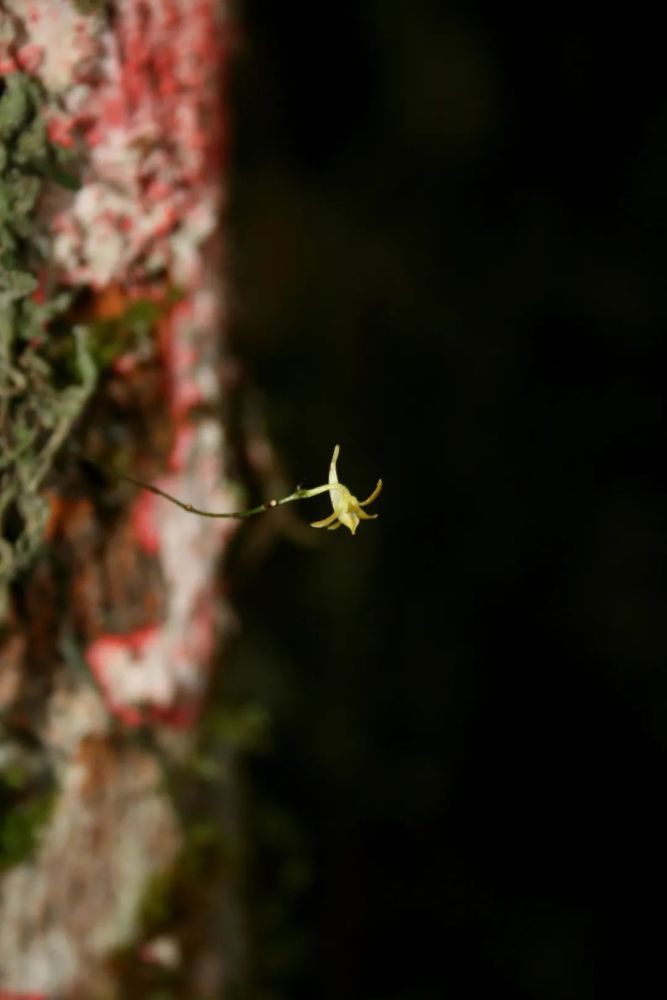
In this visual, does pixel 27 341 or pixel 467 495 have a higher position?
pixel 467 495

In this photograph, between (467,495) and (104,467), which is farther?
(467,495)

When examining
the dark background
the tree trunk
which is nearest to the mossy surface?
the tree trunk

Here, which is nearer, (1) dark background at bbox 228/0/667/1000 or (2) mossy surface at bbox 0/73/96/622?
(2) mossy surface at bbox 0/73/96/622

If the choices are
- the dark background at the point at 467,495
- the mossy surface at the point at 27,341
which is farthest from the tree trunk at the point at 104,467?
the dark background at the point at 467,495

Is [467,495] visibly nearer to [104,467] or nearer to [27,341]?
[104,467]

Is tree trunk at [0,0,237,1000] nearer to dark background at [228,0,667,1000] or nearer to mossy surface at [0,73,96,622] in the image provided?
mossy surface at [0,73,96,622]

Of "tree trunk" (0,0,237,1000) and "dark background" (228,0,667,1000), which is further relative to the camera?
"dark background" (228,0,667,1000)

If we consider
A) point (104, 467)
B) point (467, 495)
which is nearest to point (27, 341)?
point (104, 467)
